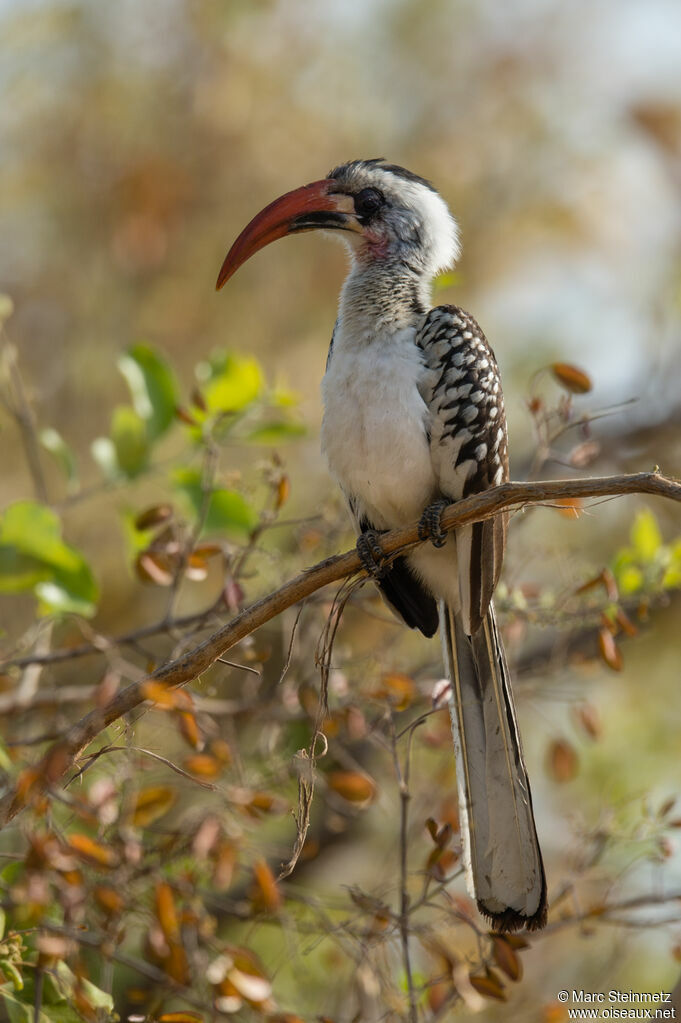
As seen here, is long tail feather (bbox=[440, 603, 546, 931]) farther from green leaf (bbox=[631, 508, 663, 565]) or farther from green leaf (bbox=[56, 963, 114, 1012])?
green leaf (bbox=[56, 963, 114, 1012])

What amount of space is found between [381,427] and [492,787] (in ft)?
2.62

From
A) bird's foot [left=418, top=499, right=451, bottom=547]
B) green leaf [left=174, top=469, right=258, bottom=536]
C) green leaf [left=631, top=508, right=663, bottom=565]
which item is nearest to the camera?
bird's foot [left=418, top=499, right=451, bottom=547]

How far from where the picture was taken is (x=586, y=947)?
164 inches

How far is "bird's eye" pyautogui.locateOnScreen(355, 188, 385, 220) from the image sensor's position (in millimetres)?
3020

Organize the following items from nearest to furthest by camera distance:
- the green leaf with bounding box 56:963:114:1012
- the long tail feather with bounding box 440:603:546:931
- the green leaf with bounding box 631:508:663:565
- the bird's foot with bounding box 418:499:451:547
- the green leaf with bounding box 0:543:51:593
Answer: the green leaf with bounding box 56:963:114:1012
the long tail feather with bounding box 440:603:546:931
the bird's foot with bounding box 418:499:451:547
the green leaf with bounding box 0:543:51:593
the green leaf with bounding box 631:508:663:565

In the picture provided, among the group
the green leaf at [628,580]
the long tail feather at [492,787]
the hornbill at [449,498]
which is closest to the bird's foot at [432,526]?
the hornbill at [449,498]

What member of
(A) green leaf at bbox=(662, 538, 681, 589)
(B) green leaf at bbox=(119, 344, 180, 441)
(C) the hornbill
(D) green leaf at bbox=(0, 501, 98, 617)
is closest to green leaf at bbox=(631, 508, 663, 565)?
(A) green leaf at bbox=(662, 538, 681, 589)

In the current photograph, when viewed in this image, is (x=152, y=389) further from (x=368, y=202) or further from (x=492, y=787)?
(x=492, y=787)

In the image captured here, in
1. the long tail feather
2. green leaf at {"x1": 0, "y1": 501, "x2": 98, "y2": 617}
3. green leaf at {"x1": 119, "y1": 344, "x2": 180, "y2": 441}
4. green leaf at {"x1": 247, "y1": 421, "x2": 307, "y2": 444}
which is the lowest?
the long tail feather

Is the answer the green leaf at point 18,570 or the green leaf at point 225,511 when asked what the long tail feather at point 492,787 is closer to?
the green leaf at point 225,511

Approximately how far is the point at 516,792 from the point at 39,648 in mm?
1425

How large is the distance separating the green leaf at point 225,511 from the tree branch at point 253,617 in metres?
0.60

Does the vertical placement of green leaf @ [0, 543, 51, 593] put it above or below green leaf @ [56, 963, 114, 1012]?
above

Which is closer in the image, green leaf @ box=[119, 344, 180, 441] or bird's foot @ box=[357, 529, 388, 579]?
bird's foot @ box=[357, 529, 388, 579]
